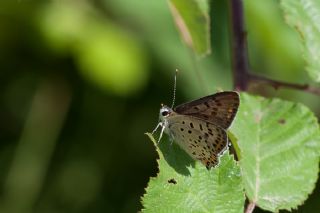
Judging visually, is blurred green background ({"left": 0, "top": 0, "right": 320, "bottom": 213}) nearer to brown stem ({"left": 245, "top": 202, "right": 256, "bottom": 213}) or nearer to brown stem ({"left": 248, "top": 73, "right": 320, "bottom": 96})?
brown stem ({"left": 248, "top": 73, "right": 320, "bottom": 96})

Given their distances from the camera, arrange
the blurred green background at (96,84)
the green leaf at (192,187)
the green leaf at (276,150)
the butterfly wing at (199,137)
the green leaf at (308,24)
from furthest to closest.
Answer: the blurred green background at (96,84), the green leaf at (308,24), the green leaf at (276,150), the butterfly wing at (199,137), the green leaf at (192,187)

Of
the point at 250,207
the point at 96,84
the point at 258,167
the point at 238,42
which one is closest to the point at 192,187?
the point at 250,207

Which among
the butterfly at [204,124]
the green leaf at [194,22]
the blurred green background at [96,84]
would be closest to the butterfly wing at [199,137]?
the butterfly at [204,124]

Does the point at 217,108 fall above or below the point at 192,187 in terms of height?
above

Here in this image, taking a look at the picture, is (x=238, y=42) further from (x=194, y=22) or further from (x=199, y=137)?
(x=199, y=137)

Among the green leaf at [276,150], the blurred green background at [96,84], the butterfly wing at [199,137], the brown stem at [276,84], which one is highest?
the brown stem at [276,84]

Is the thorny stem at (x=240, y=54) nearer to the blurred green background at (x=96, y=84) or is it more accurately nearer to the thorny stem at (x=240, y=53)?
the thorny stem at (x=240, y=53)

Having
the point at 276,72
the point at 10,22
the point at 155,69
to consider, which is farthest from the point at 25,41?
the point at 276,72

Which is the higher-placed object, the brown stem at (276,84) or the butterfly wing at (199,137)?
the brown stem at (276,84)

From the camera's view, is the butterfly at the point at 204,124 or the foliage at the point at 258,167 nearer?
the foliage at the point at 258,167
